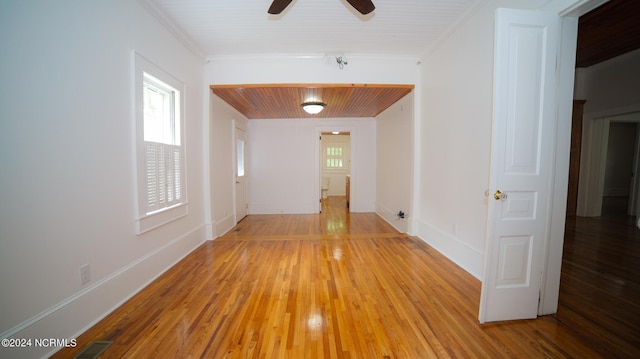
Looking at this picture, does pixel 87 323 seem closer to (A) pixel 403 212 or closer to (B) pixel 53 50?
(B) pixel 53 50

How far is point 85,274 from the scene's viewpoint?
1700mm

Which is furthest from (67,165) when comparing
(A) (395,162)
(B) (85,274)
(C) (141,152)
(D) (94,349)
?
(A) (395,162)

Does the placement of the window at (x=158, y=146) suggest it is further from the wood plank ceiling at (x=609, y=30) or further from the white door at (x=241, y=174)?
the wood plank ceiling at (x=609, y=30)

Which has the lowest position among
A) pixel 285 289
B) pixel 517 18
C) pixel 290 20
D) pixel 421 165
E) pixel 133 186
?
pixel 285 289

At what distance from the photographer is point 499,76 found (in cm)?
161

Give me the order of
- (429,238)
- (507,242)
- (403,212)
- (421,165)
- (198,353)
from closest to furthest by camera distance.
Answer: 1. (198,353)
2. (507,242)
3. (429,238)
4. (421,165)
5. (403,212)

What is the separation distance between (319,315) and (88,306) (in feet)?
5.85

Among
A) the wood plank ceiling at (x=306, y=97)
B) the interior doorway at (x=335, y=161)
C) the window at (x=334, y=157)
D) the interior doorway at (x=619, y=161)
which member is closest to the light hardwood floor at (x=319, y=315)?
the wood plank ceiling at (x=306, y=97)

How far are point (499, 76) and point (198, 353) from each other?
283 cm

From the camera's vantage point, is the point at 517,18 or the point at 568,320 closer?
the point at 517,18

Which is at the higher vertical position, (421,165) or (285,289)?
(421,165)

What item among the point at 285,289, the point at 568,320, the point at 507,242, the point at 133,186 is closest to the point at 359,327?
the point at 285,289

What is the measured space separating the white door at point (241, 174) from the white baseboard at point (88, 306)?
7.79 feet

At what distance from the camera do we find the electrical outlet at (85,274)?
65.9 inches
